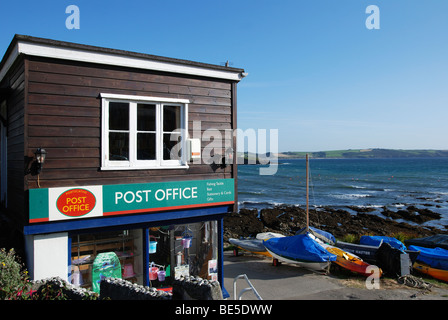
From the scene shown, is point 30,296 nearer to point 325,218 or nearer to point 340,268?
point 340,268

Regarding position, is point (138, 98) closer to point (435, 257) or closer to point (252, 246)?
point (252, 246)

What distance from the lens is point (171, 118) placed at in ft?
27.8

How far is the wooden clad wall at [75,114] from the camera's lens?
6.86 m

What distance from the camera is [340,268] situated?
1466 centimetres

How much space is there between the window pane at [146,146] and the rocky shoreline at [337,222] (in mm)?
17271

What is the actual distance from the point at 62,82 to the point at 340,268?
13.0 metres

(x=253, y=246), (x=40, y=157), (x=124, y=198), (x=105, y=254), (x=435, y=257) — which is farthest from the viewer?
(x=253, y=246)

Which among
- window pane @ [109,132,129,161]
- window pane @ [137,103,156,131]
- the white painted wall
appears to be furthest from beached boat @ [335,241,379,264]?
the white painted wall

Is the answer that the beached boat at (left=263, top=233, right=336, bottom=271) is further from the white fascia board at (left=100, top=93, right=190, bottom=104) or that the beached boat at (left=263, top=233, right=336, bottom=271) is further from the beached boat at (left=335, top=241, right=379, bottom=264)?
the white fascia board at (left=100, top=93, right=190, bottom=104)

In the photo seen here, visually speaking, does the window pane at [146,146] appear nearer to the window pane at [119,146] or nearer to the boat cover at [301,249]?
the window pane at [119,146]

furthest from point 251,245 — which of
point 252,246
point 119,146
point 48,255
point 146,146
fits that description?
point 48,255

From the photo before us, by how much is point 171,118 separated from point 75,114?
88.7 inches
